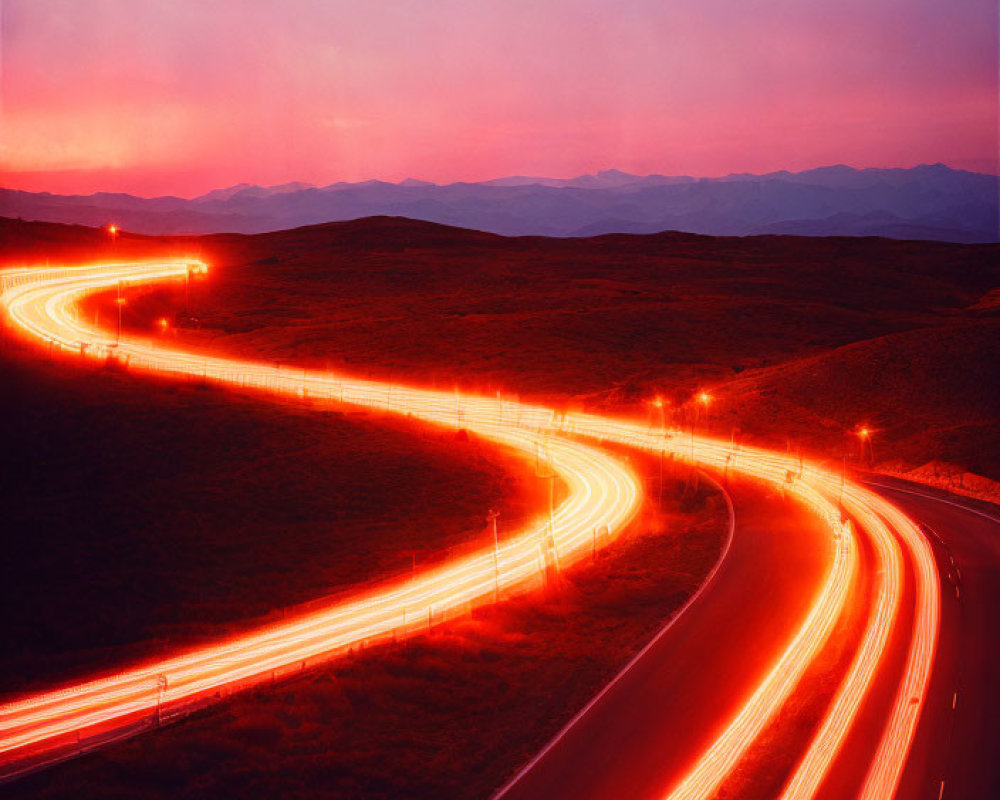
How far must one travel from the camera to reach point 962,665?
23.2 m

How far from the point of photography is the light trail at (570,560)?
1952 cm

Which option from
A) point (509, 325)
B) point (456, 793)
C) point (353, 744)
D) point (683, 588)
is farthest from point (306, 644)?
point (509, 325)

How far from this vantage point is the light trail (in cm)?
1952

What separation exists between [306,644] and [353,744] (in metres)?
4.36

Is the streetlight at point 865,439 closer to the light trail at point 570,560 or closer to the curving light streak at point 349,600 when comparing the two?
the light trail at point 570,560

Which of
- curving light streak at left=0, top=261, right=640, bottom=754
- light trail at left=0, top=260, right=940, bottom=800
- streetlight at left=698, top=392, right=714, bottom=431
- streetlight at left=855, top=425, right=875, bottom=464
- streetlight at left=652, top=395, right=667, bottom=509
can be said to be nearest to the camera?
light trail at left=0, top=260, right=940, bottom=800

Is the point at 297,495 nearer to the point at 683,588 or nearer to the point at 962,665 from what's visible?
the point at 683,588

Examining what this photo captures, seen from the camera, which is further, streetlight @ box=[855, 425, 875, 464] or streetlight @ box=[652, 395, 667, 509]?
streetlight @ box=[855, 425, 875, 464]

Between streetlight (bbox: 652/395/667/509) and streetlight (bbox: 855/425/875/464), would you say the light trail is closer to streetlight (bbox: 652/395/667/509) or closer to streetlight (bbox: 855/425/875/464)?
streetlight (bbox: 652/395/667/509)

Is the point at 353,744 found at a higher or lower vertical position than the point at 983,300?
lower

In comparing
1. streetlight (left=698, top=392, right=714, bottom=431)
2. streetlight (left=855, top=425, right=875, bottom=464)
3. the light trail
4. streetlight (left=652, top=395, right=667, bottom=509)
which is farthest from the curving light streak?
streetlight (left=855, top=425, right=875, bottom=464)

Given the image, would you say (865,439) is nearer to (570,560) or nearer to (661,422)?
(661,422)

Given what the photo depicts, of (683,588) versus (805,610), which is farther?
(683,588)

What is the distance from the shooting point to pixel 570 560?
33500mm
